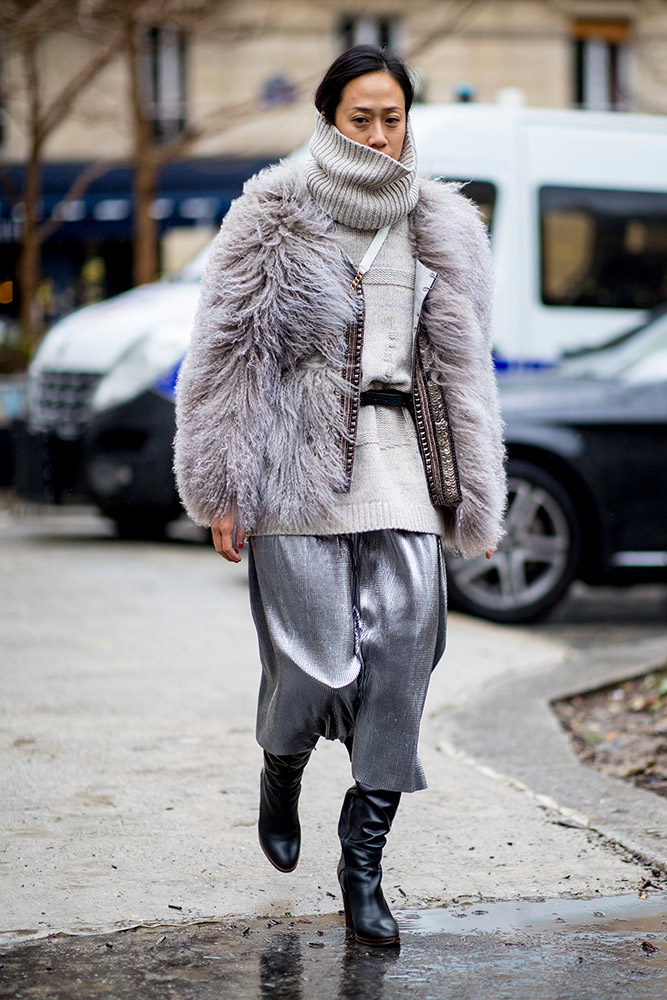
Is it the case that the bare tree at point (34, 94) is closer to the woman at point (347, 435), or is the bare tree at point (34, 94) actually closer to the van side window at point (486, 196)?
the van side window at point (486, 196)

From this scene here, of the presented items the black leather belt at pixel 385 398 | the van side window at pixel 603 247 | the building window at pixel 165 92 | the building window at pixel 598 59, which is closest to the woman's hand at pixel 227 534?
the black leather belt at pixel 385 398

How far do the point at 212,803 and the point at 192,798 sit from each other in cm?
7

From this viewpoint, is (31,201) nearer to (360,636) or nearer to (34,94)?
(34,94)

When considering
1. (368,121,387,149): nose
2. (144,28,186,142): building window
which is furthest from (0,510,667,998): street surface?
(144,28,186,142): building window

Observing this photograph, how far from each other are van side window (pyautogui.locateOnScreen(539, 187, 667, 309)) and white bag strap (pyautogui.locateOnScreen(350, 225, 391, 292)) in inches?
277

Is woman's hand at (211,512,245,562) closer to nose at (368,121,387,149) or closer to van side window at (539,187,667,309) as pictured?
nose at (368,121,387,149)

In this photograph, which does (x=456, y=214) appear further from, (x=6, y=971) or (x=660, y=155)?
(x=660, y=155)

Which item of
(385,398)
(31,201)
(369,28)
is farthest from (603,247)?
(369,28)

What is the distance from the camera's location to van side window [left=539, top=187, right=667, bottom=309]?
406 inches

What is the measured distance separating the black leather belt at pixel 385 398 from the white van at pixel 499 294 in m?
6.24

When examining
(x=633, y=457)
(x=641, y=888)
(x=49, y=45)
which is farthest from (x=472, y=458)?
(x=49, y=45)

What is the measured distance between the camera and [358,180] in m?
3.25

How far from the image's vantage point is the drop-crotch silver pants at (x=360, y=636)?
10.5ft

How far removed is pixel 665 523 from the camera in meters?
7.29
